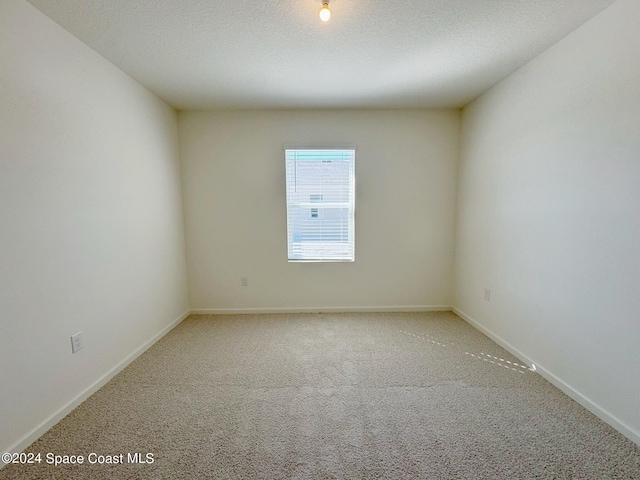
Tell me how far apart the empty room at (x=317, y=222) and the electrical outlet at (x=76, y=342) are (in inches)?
0.9

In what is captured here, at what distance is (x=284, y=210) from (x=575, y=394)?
288 cm

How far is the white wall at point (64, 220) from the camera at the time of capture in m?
1.40

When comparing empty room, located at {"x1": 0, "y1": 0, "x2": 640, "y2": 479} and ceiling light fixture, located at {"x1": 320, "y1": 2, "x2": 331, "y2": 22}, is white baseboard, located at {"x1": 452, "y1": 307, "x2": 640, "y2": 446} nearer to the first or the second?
empty room, located at {"x1": 0, "y1": 0, "x2": 640, "y2": 479}

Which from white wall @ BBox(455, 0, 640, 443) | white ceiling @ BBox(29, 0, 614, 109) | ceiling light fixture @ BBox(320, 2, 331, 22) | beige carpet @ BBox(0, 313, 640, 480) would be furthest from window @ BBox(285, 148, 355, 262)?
ceiling light fixture @ BBox(320, 2, 331, 22)

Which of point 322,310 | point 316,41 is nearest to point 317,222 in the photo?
point 322,310

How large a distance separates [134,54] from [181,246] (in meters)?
1.89

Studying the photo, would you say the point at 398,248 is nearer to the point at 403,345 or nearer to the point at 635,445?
the point at 403,345

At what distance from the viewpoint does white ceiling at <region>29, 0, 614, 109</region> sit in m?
1.54

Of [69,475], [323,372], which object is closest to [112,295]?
[69,475]

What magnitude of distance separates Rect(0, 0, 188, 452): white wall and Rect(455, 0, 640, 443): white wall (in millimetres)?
3233

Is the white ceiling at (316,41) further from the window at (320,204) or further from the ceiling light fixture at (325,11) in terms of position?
the window at (320,204)

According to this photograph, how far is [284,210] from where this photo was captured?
10.6ft

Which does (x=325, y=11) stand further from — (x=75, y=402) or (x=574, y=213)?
(x=75, y=402)

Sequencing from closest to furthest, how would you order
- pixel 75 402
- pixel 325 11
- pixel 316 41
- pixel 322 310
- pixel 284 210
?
1. pixel 325 11
2. pixel 75 402
3. pixel 316 41
4. pixel 284 210
5. pixel 322 310
